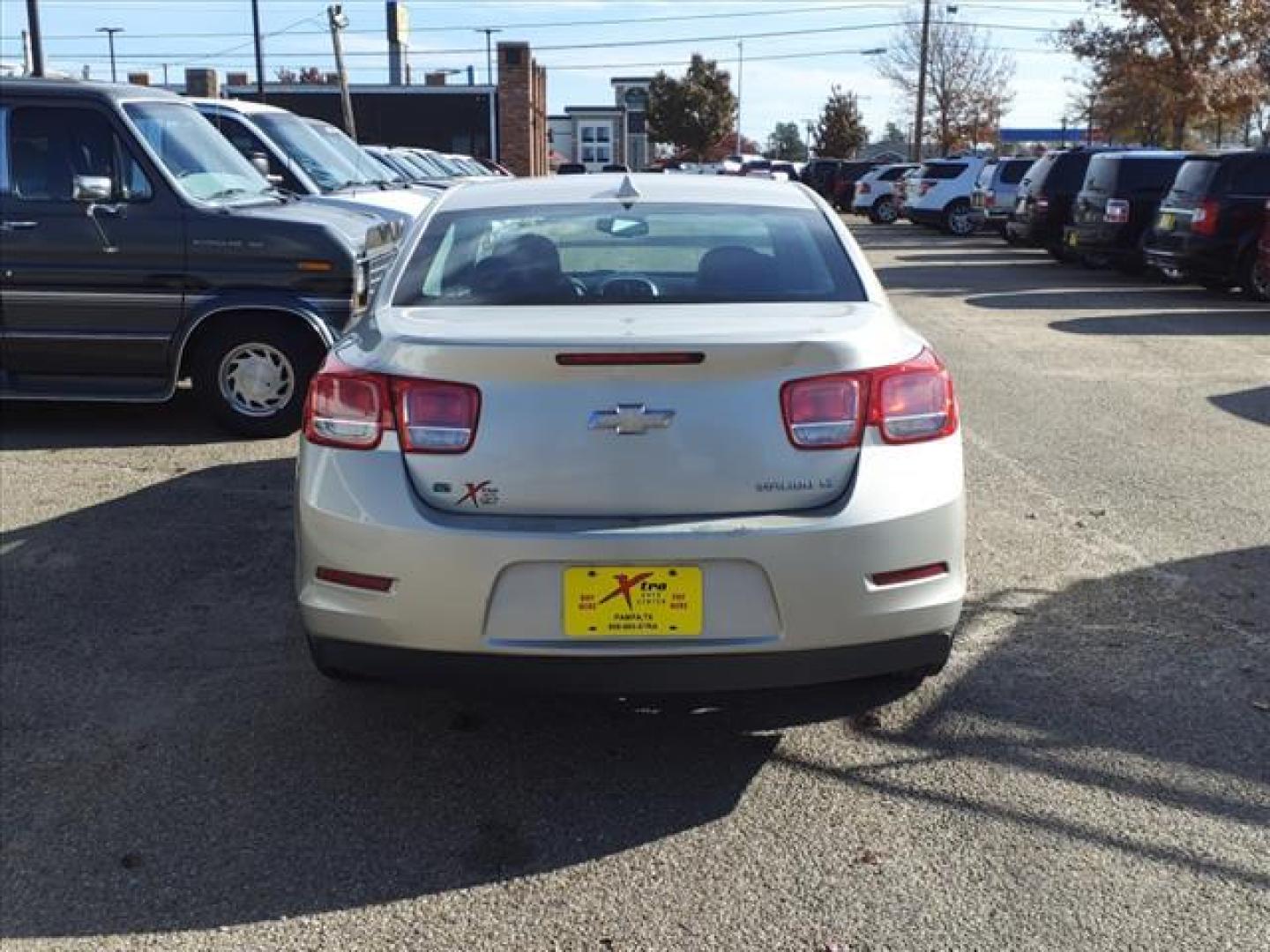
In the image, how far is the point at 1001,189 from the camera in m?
26.5

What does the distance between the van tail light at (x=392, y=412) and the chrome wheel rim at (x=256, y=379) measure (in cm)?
480

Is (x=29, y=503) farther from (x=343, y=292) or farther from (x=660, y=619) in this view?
(x=660, y=619)

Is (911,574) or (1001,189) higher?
(1001,189)

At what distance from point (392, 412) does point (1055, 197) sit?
1975 cm

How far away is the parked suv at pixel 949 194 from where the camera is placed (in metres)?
30.3

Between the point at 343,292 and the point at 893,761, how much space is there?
5379 millimetres

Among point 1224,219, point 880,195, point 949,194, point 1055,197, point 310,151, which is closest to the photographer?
point 310,151

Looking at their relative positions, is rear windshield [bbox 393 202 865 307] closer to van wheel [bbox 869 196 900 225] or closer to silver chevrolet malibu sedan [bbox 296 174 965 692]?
silver chevrolet malibu sedan [bbox 296 174 965 692]

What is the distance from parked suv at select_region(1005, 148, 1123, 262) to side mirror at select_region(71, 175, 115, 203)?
54.0 feet

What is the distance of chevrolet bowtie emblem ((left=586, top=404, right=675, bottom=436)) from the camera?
10.6 ft

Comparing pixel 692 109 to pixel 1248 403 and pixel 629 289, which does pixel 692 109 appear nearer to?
pixel 1248 403

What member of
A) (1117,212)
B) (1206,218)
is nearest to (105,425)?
(1206,218)

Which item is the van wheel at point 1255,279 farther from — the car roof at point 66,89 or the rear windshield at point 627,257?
the rear windshield at point 627,257

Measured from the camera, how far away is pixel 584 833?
3385 millimetres
